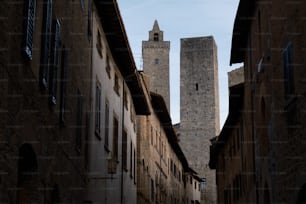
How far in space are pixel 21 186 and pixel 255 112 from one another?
35.6 ft

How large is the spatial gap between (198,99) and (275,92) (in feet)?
188

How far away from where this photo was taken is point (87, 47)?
57.9 ft

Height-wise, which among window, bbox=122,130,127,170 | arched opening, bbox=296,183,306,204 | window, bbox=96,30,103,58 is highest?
window, bbox=96,30,103,58

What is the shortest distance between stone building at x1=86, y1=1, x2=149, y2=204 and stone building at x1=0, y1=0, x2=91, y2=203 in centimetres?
157

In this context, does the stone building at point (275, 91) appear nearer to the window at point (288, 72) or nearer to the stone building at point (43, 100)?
the window at point (288, 72)

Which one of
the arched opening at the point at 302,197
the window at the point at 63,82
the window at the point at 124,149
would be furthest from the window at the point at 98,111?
the arched opening at the point at 302,197

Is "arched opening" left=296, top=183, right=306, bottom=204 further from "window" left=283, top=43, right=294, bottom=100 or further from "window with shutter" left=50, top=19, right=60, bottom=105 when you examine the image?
"window with shutter" left=50, top=19, right=60, bottom=105

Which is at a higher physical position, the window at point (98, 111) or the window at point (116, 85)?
the window at point (116, 85)

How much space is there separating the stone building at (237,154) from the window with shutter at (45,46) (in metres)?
11.3

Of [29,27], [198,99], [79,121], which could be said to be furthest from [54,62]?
[198,99]

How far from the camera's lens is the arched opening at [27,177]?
1074cm

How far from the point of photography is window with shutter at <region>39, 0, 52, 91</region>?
446 inches

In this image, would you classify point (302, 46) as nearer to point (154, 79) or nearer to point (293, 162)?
point (293, 162)

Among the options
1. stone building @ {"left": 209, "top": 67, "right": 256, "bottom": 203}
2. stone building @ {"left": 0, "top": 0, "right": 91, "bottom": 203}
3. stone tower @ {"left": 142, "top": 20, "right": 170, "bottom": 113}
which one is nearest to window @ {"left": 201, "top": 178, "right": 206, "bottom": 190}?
A: stone tower @ {"left": 142, "top": 20, "right": 170, "bottom": 113}
